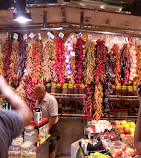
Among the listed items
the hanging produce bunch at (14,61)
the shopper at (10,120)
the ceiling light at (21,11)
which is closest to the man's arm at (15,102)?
the shopper at (10,120)

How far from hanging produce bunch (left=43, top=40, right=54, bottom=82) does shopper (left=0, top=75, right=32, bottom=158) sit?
7.25 ft

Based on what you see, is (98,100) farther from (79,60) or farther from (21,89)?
(21,89)

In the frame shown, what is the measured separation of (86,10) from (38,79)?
170 cm

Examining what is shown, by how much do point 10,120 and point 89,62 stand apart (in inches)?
104

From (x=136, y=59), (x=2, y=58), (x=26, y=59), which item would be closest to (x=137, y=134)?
(x=136, y=59)

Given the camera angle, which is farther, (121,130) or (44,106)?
(44,106)

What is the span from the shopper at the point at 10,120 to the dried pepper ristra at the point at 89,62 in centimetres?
233

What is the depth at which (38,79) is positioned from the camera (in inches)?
149

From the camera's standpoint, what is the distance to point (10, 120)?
4.19ft

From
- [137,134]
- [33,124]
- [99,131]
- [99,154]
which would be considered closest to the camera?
[137,134]

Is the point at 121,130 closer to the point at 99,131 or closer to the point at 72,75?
the point at 99,131

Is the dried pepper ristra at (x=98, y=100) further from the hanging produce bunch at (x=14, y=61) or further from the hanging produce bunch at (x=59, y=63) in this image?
the hanging produce bunch at (x=14, y=61)

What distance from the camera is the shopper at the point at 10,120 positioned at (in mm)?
1209

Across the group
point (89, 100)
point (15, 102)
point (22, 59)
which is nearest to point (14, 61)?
point (22, 59)
